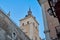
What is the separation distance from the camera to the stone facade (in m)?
15.5

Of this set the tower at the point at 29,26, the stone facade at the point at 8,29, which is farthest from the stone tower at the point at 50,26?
the tower at the point at 29,26

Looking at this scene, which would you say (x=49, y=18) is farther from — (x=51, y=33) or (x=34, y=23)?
(x=34, y=23)

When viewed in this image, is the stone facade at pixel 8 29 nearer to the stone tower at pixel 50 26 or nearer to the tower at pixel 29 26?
the stone tower at pixel 50 26

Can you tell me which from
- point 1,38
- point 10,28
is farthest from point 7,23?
point 1,38

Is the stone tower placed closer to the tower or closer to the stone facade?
the stone facade

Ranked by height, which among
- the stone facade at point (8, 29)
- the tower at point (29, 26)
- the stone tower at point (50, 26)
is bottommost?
the stone tower at point (50, 26)

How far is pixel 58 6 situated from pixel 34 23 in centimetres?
2703

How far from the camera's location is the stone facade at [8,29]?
609 inches

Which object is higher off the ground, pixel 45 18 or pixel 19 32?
pixel 19 32

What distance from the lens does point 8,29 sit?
16594 millimetres

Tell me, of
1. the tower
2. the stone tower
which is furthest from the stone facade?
the tower

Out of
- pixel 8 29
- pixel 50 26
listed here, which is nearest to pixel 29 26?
pixel 8 29

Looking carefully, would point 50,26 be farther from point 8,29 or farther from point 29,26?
point 29,26

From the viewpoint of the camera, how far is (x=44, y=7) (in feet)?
42.7
